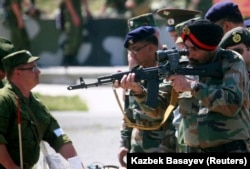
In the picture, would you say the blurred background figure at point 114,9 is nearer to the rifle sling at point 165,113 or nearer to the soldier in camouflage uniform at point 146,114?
the soldier in camouflage uniform at point 146,114

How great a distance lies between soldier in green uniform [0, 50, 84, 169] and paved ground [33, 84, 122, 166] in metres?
3.83

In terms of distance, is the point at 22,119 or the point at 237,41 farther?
the point at 237,41

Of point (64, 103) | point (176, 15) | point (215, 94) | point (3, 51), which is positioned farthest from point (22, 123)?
point (64, 103)

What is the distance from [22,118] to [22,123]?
35 millimetres

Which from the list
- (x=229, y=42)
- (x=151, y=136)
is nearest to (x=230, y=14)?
(x=229, y=42)

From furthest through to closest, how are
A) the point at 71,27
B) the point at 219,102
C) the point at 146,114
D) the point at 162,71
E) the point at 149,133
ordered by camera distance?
1. the point at 71,27
2. the point at 149,133
3. the point at 146,114
4. the point at 162,71
5. the point at 219,102

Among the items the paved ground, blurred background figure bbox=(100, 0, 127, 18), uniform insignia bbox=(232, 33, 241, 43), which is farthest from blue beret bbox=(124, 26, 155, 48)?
blurred background figure bbox=(100, 0, 127, 18)

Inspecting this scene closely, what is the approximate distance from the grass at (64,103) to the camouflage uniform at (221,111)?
335 inches

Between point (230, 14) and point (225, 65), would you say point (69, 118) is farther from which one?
point (225, 65)

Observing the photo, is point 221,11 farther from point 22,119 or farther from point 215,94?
point 22,119

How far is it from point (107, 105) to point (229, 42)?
8712mm

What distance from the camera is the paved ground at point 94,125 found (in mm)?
11156

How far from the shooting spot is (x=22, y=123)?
20.2 ft

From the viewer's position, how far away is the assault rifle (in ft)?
19.5
